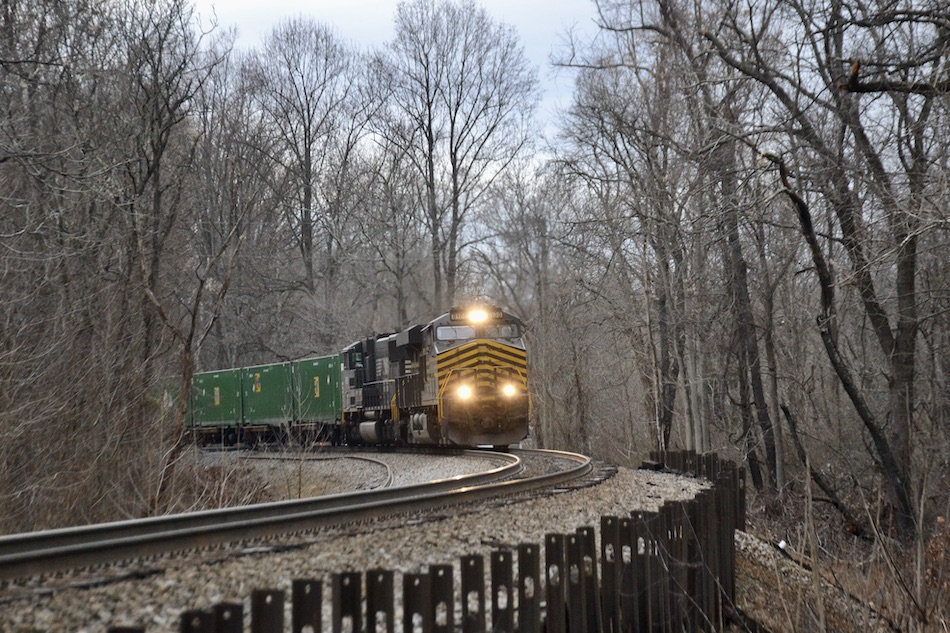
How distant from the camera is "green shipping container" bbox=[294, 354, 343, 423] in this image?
2394 centimetres

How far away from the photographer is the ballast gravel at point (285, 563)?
408cm

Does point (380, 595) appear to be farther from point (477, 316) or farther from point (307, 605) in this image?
point (477, 316)

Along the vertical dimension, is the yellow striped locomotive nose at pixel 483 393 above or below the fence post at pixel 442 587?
above

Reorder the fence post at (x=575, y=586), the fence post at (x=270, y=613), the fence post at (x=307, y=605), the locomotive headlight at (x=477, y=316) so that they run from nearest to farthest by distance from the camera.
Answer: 1. the fence post at (x=270, y=613)
2. the fence post at (x=307, y=605)
3. the fence post at (x=575, y=586)
4. the locomotive headlight at (x=477, y=316)

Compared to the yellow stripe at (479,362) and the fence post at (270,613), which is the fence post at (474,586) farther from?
the yellow stripe at (479,362)

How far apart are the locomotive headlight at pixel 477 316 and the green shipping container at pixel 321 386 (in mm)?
6290

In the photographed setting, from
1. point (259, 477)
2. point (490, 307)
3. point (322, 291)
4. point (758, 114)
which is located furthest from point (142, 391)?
point (322, 291)

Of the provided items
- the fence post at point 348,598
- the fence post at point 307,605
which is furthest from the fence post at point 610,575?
the fence post at point 307,605

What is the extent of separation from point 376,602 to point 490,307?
15.1m

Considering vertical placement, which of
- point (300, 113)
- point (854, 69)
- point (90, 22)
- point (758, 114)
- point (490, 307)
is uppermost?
point (300, 113)

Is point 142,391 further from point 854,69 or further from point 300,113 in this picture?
point 300,113

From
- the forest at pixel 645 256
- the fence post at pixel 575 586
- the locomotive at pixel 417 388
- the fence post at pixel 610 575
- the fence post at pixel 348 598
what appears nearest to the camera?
the fence post at pixel 348 598

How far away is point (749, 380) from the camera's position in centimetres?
2356

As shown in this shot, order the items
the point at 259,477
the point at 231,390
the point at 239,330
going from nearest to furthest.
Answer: the point at 259,477 < the point at 231,390 < the point at 239,330
